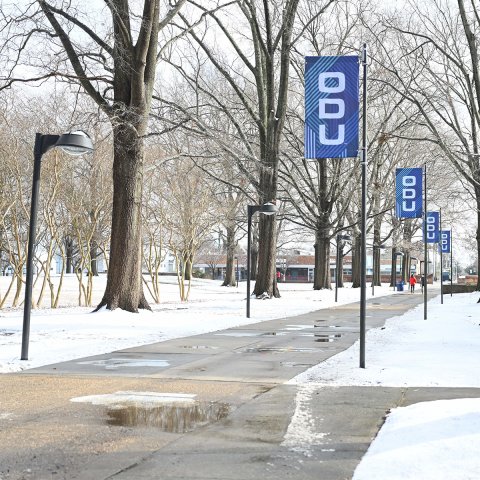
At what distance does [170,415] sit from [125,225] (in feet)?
46.1

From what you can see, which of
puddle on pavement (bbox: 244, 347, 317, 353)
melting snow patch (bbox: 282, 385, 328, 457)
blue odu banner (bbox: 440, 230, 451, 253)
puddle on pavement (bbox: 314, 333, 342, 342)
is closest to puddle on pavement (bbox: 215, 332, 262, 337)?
puddle on pavement (bbox: 314, 333, 342, 342)

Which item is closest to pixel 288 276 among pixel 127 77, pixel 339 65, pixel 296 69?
pixel 296 69

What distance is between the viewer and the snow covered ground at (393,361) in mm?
4863

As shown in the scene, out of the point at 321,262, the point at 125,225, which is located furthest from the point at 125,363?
the point at 321,262

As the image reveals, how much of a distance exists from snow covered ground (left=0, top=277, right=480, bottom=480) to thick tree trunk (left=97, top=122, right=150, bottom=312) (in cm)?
82

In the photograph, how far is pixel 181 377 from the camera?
9062mm

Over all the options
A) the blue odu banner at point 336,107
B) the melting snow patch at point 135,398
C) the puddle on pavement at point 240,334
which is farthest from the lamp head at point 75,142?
the puddle on pavement at point 240,334

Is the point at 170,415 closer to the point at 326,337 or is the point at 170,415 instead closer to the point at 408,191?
the point at 326,337

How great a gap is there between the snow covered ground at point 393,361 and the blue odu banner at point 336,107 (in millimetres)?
3234

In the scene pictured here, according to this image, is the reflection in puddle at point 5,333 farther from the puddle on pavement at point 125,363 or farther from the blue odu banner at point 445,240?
the blue odu banner at point 445,240

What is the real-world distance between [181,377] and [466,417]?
13.5 feet

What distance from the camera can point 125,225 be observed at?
20266mm

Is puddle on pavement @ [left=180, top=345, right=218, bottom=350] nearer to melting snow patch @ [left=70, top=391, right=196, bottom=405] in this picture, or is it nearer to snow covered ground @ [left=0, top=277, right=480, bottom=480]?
snow covered ground @ [left=0, top=277, right=480, bottom=480]

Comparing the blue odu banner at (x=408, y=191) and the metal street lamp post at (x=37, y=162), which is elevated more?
the blue odu banner at (x=408, y=191)
